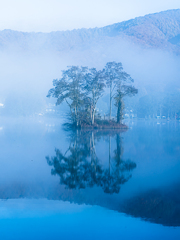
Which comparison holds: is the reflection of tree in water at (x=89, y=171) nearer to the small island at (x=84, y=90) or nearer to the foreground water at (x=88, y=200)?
the foreground water at (x=88, y=200)

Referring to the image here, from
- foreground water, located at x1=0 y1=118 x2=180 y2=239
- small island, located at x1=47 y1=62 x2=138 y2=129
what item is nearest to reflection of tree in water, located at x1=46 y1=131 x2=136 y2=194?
foreground water, located at x1=0 y1=118 x2=180 y2=239

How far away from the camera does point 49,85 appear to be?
156m

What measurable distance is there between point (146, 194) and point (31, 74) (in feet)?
647

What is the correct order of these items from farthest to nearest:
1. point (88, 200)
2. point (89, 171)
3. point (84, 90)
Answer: point (84, 90)
point (89, 171)
point (88, 200)

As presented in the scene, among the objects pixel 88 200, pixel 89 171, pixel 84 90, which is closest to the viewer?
pixel 88 200

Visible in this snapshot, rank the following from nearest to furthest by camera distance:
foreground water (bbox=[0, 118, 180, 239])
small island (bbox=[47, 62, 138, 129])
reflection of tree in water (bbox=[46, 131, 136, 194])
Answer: foreground water (bbox=[0, 118, 180, 239]), reflection of tree in water (bbox=[46, 131, 136, 194]), small island (bbox=[47, 62, 138, 129])

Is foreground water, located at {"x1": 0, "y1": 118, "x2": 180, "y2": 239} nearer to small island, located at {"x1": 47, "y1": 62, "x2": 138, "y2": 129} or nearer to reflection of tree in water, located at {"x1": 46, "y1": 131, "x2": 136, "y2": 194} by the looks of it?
reflection of tree in water, located at {"x1": 46, "y1": 131, "x2": 136, "y2": 194}

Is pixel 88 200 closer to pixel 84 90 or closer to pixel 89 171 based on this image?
pixel 89 171

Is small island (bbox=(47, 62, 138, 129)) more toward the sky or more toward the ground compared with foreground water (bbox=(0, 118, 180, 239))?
more toward the sky

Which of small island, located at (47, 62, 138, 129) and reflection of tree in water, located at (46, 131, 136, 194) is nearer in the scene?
reflection of tree in water, located at (46, 131, 136, 194)

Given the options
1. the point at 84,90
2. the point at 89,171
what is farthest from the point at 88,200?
the point at 84,90

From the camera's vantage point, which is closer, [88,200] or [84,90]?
[88,200]

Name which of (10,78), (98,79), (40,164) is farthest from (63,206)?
(10,78)

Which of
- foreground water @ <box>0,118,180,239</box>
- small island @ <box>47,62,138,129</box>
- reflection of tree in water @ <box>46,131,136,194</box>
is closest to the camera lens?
foreground water @ <box>0,118,180,239</box>
